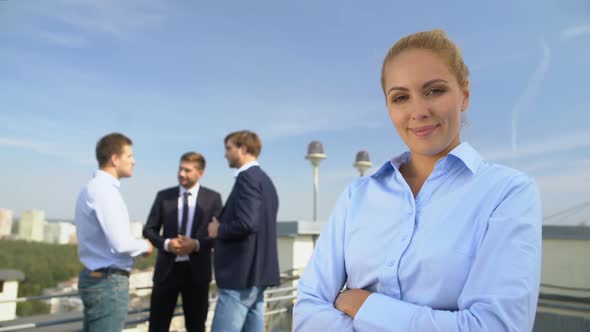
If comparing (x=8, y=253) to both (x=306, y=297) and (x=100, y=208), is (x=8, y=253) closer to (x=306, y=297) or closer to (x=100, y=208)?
(x=100, y=208)

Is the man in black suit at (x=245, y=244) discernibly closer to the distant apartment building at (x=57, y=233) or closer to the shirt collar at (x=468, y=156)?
the shirt collar at (x=468, y=156)

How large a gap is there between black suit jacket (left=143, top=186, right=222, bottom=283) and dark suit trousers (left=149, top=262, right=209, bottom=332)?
0.06 metres

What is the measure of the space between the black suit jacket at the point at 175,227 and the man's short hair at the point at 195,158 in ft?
0.65

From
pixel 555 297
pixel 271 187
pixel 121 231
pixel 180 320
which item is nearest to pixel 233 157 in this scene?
pixel 271 187

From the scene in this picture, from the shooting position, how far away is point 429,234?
0.97 metres

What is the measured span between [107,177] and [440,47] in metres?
2.61

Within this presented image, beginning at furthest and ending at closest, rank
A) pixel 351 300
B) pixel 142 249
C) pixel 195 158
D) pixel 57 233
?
pixel 57 233 < pixel 195 158 < pixel 142 249 < pixel 351 300

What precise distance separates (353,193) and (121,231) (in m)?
2.12

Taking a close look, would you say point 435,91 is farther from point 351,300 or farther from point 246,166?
point 246,166

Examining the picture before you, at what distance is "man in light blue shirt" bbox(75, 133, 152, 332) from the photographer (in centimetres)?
275

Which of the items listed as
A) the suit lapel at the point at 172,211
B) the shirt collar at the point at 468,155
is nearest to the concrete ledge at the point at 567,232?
the suit lapel at the point at 172,211

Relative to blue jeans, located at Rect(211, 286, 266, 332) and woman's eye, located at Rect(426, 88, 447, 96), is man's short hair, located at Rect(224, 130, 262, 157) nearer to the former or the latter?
blue jeans, located at Rect(211, 286, 266, 332)

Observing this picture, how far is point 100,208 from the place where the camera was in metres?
2.86

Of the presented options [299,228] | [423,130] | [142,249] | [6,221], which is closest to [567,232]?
[299,228]
